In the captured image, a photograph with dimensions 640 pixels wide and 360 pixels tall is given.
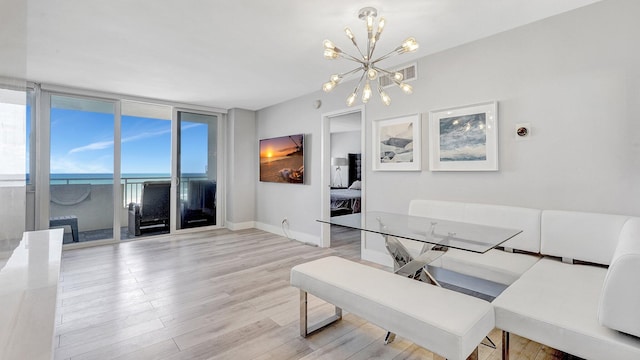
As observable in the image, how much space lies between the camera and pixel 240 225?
575 centimetres

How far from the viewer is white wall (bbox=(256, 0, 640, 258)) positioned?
207cm

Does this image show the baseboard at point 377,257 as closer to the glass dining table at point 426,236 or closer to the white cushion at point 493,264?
the glass dining table at point 426,236

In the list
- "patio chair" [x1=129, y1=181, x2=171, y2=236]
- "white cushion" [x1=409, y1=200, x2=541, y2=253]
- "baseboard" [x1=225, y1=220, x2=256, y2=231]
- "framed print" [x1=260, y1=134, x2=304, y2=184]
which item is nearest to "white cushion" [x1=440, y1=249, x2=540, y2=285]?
"white cushion" [x1=409, y1=200, x2=541, y2=253]

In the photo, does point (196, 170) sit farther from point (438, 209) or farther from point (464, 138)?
point (464, 138)

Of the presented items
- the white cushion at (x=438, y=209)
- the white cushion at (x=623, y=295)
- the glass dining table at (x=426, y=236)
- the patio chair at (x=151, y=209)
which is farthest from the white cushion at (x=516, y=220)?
the patio chair at (x=151, y=209)

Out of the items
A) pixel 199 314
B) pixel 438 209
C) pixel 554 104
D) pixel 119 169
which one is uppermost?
pixel 554 104

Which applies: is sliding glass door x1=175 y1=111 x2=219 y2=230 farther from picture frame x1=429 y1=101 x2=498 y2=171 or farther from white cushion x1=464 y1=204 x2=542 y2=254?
white cushion x1=464 y1=204 x2=542 y2=254

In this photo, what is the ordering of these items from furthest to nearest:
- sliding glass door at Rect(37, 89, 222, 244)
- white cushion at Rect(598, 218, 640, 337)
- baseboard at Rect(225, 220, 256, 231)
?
baseboard at Rect(225, 220, 256, 231) < sliding glass door at Rect(37, 89, 222, 244) < white cushion at Rect(598, 218, 640, 337)

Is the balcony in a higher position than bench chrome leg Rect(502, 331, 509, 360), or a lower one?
A: higher

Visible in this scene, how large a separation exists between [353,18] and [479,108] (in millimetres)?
1475

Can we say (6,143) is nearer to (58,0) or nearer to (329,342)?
(329,342)

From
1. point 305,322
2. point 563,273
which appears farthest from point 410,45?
point 305,322

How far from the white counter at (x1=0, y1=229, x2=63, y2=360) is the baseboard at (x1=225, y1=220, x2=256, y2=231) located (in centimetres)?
390

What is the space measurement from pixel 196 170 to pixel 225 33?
355cm
